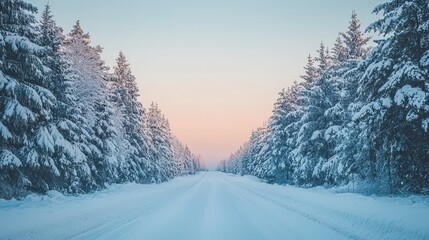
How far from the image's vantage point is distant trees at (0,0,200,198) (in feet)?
45.5

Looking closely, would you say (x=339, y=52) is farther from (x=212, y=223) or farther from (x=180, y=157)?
(x=180, y=157)

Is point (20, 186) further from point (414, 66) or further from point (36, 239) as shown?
point (414, 66)

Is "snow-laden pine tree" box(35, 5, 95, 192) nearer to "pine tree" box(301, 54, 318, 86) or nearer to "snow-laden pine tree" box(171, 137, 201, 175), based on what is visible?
"pine tree" box(301, 54, 318, 86)

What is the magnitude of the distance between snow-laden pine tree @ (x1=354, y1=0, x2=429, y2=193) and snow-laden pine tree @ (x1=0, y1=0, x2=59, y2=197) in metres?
14.6

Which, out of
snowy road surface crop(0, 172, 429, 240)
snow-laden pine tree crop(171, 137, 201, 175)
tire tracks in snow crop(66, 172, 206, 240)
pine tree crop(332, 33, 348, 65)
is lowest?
tire tracks in snow crop(66, 172, 206, 240)

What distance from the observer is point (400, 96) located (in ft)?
45.2

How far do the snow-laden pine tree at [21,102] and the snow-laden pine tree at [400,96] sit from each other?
14591 mm

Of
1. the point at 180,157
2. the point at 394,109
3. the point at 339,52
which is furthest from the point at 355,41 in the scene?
the point at 180,157

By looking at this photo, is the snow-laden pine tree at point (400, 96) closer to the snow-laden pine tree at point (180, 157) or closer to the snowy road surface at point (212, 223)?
the snowy road surface at point (212, 223)

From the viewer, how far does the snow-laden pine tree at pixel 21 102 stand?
13.6 metres

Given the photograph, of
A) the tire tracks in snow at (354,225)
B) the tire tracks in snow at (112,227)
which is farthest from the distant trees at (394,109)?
the tire tracks in snow at (112,227)

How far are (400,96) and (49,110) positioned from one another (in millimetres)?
15778

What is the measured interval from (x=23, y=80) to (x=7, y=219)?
7.64 m

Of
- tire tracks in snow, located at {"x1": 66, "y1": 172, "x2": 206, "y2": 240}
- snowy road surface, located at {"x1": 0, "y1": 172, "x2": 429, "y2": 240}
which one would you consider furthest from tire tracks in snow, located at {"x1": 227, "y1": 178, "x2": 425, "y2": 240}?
tire tracks in snow, located at {"x1": 66, "y1": 172, "x2": 206, "y2": 240}
